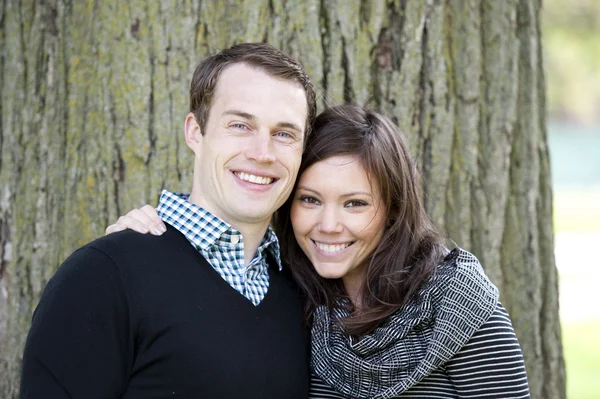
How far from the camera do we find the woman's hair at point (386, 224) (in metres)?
2.73

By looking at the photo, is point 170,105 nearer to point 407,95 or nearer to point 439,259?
point 407,95

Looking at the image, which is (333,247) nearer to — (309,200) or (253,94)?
(309,200)

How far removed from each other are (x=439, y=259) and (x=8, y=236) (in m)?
1.79

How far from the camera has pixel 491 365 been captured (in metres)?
2.50

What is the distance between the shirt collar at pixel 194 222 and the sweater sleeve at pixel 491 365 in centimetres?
86

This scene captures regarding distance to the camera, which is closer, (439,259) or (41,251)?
(439,259)

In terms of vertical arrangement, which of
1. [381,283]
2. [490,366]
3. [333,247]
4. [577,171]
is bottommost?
[577,171]

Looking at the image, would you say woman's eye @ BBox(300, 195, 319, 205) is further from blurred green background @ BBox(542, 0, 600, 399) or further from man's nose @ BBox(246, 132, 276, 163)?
blurred green background @ BBox(542, 0, 600, 399)

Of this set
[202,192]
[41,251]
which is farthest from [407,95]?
[41,251]

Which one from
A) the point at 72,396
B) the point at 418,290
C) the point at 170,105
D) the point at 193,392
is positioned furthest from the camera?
the point at 170,105

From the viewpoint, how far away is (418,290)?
2.68 m

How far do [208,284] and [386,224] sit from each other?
769 millimetres

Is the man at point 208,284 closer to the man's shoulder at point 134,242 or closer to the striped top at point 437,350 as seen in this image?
the man's shoulder at point 134,242

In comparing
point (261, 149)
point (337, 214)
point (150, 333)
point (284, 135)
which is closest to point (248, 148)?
point (261, 149)
